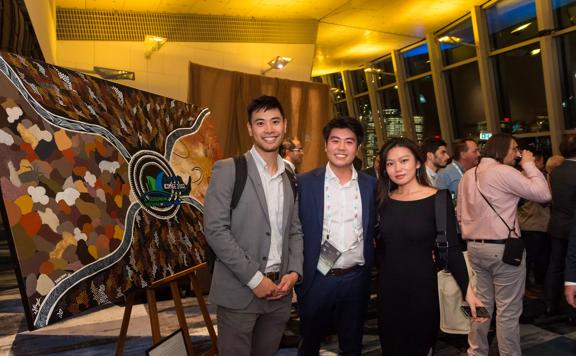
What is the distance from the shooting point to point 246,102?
540cm

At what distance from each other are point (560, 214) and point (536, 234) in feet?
2.83

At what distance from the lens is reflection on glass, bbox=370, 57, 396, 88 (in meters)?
10.0

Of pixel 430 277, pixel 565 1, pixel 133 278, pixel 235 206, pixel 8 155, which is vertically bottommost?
pixel 430 277

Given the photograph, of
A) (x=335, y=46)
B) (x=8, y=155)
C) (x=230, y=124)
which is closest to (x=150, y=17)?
(x=230, y=124)

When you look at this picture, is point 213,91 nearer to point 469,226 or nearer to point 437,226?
point 469,226

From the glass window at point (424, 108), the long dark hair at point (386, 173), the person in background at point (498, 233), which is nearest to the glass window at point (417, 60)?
the glass window at point (424, 108)

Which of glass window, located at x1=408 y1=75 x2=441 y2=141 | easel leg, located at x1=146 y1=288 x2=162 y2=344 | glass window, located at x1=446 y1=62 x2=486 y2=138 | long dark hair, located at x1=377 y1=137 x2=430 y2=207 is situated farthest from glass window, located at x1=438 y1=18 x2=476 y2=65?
easel leg, located at x1=146 y1=288 x2=162 y2=344

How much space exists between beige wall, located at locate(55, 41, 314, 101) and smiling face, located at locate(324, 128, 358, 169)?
11.8 ft

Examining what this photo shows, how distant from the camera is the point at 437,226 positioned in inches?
72.5

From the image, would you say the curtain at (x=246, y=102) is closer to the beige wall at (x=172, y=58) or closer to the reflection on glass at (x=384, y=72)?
the beige wall at (x=172, y=58)

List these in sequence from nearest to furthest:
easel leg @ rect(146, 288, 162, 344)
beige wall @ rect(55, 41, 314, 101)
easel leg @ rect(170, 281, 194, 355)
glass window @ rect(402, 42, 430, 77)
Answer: easel leg @ rect(146, 288, 162, 344)
easel leg @ rect(170, 281, 194, 355)
beige wall @ rect(55, 41, 314, 101)
glass window @ rect(402, 42, 430, 77)

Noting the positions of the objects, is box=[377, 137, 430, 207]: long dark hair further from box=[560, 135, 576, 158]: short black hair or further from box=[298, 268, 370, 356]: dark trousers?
box=[560, 135, 576, 158]: short black hair

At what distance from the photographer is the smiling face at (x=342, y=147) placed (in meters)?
1.99

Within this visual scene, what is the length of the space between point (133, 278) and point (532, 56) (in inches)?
265
